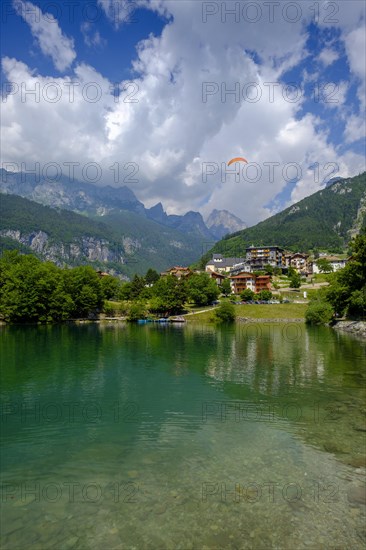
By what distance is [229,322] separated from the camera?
104 metres

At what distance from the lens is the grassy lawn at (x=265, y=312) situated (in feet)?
343

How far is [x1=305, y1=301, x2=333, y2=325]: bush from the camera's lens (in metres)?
92.8

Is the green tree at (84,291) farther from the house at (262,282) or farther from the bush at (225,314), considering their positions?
the house at (262,282)

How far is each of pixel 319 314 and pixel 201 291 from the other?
145 feet

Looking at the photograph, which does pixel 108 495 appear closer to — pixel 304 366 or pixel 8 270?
pixel 304 366

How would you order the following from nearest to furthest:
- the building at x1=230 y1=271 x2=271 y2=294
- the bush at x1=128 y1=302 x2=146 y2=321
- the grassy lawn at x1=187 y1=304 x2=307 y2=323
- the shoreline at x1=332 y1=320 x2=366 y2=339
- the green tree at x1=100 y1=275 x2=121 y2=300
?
the shoreline at x1=332 y1=320 x2=366 y2=339, the grassy lawn at x1=187 y1=304 x2=307 y2=323, the bush at x1=128 y1=302 x2=146 y2=321, the green tree at x1=100 y1=275 x2=121 y2=300, the building at x1=230 y1=271 x2=271 y2=294

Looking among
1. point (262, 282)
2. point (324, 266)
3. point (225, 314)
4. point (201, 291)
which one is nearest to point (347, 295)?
point (225, 314)

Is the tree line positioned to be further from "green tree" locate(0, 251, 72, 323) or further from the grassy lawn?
the grassy lawn

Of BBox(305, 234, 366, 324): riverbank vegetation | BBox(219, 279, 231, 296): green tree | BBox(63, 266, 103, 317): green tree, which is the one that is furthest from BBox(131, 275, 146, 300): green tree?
BBox(305, 234, 366, 324): riverbank vegetation

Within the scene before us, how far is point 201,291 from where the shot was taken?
414 feet

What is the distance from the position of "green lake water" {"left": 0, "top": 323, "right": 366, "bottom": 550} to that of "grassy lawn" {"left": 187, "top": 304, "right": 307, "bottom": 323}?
70722 millimetres

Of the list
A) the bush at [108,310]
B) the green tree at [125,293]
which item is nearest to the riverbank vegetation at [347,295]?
the bush at [108,310]

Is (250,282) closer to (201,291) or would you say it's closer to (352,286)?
(201,291)

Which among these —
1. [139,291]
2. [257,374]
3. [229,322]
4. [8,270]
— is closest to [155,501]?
[257,374]
